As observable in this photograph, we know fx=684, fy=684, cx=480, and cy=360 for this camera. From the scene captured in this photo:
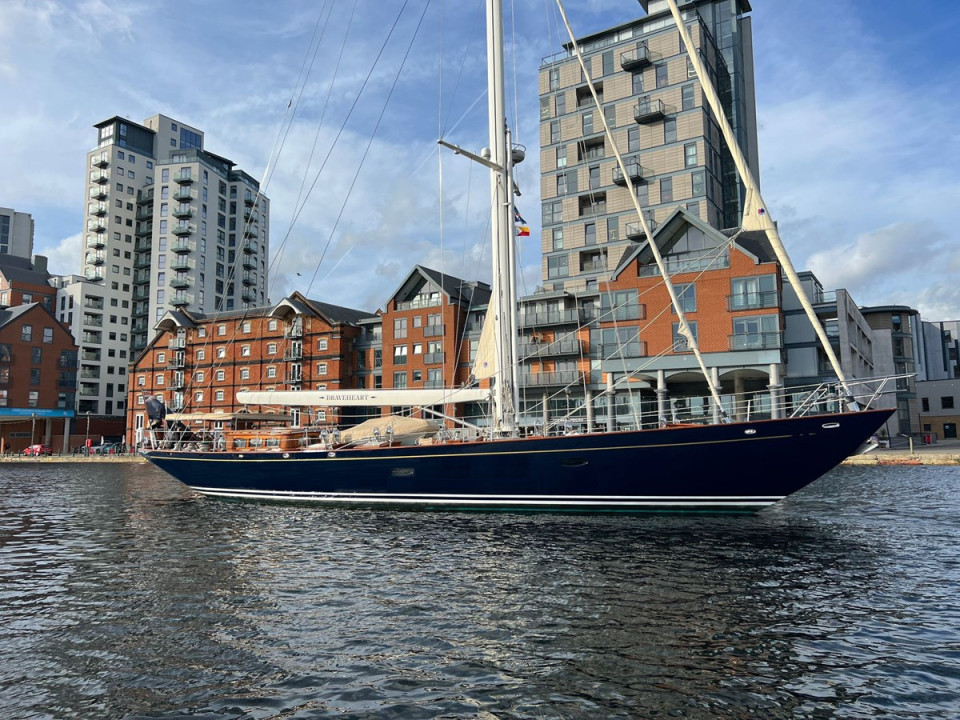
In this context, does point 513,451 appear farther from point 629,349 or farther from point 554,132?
point 554,132

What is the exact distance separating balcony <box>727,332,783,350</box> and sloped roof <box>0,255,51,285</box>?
103m

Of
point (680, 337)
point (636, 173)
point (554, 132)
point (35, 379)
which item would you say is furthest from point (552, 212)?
point (35, 379)

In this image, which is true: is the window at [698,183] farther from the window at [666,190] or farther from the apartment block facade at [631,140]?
the window at [666,190]

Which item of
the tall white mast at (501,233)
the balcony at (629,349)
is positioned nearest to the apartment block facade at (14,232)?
the balcony at (629,349)

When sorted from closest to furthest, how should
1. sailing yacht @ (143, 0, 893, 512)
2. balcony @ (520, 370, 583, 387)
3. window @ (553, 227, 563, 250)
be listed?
sailing yacht @ (143, 0, 893, 512)
balcony @ (520, 370, 583, 387)
window @ (553, 227, 563, 250)

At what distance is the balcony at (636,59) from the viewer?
234 ft

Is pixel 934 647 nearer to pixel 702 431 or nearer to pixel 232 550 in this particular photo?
pixel 702 431

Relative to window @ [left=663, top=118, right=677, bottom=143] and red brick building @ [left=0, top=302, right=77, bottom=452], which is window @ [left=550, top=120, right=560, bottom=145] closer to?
window @ [left=663, top=118, right=677, bottom=143]

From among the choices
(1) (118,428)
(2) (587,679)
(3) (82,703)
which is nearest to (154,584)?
Result: (3) (82,703)

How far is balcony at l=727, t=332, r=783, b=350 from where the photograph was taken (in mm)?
47000

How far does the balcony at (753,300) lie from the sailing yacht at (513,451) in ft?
86.1

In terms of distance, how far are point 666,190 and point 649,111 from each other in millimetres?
8360

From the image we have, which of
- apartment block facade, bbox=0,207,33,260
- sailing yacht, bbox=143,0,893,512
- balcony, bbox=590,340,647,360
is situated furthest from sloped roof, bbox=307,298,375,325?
apartment block facade, bbox=0,207,33,260

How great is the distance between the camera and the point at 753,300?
4809cm
